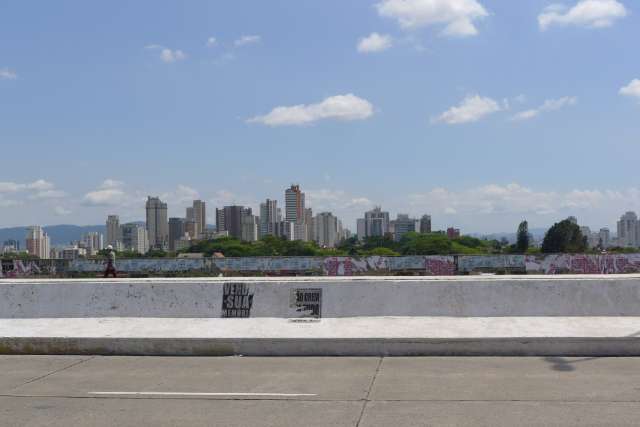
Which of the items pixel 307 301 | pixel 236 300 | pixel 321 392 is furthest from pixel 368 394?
pixel 236 300

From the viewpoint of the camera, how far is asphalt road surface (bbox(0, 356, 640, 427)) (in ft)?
24.1

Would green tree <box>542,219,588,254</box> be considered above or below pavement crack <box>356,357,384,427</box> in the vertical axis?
above

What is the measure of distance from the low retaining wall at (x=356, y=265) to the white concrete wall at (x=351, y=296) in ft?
72.7

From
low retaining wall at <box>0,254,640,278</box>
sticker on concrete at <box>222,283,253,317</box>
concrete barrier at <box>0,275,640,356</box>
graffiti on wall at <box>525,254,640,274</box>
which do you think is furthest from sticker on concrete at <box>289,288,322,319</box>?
graffiti on wall at <box>525,254,640,274</box>

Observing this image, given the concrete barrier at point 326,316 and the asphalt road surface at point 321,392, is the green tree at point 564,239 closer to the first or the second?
the concrete barrier at point 326,316

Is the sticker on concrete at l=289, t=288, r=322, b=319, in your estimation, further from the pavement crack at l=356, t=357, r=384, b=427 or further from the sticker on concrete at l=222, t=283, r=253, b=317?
the pavement crack at l=356, t=357, r=384, b=427

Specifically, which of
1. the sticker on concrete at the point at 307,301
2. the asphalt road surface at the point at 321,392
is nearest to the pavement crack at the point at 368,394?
the asphalt road surface at the point at 321,392

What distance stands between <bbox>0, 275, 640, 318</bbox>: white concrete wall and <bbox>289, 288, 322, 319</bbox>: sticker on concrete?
72 millimetres

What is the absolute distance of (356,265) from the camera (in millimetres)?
38125

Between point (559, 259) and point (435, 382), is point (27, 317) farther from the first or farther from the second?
point (559, 259)

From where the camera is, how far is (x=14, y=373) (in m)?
10.4

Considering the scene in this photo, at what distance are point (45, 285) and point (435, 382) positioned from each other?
A: 808cm

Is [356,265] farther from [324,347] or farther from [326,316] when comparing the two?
[324,347]

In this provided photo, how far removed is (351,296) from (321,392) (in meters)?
4.32
